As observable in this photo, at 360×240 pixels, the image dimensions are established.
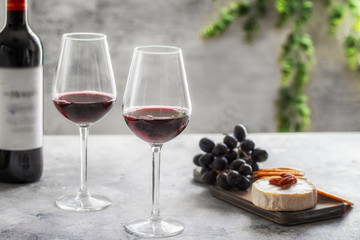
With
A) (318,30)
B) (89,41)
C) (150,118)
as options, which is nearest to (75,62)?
(89,41)

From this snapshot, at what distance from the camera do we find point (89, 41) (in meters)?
1.18

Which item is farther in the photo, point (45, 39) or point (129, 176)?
point (45, 39)

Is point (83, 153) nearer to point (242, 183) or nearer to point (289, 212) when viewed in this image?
point (242, 183)

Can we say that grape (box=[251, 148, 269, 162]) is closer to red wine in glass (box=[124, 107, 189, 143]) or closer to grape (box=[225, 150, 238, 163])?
grape (box=[225, 150, 238, 163])

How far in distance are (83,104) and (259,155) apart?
45cm

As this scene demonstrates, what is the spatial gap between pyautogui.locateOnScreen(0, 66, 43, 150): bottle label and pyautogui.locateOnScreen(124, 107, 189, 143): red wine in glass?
35 centimetres

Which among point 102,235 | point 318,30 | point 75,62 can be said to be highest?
point 318,30

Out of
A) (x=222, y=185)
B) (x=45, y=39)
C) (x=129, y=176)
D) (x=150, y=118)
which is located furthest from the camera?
(x=45, y=39)

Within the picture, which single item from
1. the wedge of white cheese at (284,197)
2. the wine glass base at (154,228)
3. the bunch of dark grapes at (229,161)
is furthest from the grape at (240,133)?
the wine glass base at (154,228)

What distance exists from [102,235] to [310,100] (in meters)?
2.92

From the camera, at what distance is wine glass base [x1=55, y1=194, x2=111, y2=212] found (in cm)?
118

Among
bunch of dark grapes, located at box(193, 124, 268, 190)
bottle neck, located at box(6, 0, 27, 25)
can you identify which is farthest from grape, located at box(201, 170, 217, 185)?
bottle neck, located at box(6, 0, 27, 25)

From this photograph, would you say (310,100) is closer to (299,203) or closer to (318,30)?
(318,30)

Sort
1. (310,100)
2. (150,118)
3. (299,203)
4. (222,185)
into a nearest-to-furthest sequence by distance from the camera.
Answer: (150,118) < (299,203) < (222,185) < (310,100)
